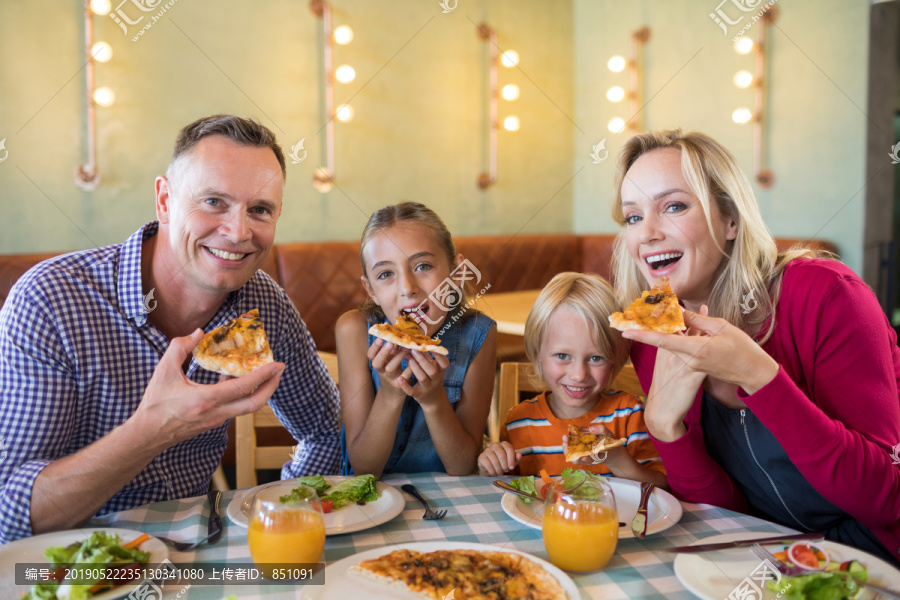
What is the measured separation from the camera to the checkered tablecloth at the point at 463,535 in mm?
1175

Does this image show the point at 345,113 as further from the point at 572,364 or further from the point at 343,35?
the point at 572,364

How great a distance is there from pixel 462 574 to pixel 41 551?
0.80 meters

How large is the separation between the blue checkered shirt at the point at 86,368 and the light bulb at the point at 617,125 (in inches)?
196

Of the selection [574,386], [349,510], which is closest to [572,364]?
[574,386]

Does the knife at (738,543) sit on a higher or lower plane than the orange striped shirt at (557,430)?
higher

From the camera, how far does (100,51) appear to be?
14.0 feet

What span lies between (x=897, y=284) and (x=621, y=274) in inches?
236

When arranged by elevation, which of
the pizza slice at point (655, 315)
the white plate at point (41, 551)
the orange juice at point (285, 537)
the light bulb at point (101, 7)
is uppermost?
the light bulb at point (101, 7)

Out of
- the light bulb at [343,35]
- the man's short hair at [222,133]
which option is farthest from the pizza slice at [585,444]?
the light bulb at [343,35]

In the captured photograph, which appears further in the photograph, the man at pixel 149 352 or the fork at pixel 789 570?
the man at pixel 149 352

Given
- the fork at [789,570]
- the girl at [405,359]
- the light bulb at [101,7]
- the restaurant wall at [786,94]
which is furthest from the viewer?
the restaurant wall at [786,94]

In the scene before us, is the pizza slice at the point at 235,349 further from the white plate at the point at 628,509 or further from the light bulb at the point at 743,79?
the light bulb at the point at 743,79

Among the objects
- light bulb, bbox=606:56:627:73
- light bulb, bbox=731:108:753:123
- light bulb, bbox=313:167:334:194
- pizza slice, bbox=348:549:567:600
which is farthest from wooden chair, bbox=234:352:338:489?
light bulb, bbox=606:56:627:73

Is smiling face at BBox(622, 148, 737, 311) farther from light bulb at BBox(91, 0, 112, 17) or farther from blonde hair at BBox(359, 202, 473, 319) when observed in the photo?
light bulb at BBox(91, 0, 112, 17)
